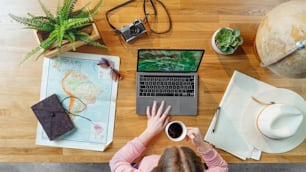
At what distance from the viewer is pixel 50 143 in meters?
1.17

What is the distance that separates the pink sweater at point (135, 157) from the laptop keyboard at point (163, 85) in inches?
7.0

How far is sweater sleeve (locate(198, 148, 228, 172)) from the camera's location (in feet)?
3.78

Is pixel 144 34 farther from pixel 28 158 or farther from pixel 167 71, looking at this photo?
pixel 28 158

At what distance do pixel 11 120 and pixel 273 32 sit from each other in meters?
0.91

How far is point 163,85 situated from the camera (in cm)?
120

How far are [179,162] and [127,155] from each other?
337 mm

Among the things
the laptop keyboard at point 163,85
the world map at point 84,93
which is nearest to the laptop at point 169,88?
the laptop keyboard at point 163,85

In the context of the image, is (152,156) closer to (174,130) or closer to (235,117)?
(174,130)

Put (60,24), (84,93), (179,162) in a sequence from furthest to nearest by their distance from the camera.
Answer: (84,93) < (60,24) < (179,162)

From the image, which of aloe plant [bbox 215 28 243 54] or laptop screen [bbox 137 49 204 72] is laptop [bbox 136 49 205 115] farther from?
aloe plant [bbox 215 28 243 54]

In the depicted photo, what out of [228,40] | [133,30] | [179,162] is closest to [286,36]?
[228,40]

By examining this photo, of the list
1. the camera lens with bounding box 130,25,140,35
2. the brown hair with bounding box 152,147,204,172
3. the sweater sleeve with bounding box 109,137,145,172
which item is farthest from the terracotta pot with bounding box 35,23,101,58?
the brown hair with bounding box 152,147,204,172

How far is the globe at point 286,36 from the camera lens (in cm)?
86

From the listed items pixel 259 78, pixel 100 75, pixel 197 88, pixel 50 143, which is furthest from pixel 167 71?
pixel 50 143
